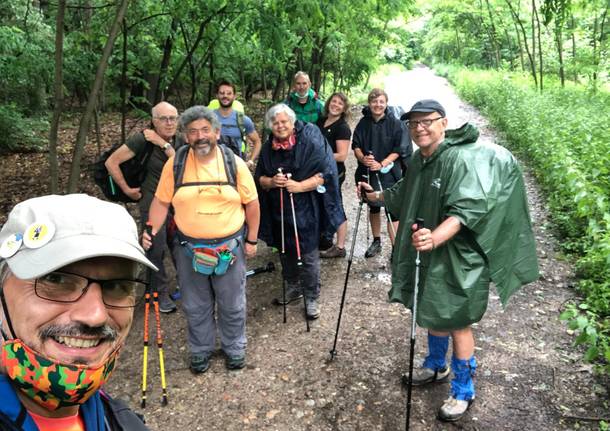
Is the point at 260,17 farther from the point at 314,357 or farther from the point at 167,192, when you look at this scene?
the point at 314,357

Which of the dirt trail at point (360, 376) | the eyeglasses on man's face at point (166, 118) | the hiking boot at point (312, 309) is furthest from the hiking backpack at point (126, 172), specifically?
the hiking boot at point (312, 309)

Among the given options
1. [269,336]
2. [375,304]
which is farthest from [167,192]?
[375,304]

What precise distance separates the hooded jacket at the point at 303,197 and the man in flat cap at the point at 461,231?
1.47 m

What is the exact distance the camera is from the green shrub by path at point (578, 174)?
4.07 m

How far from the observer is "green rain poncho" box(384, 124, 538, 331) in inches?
118

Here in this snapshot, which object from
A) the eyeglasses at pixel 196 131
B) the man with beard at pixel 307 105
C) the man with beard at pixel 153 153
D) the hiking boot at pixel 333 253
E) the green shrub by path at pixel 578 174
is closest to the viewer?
the eyeglasses at pixel 196 131

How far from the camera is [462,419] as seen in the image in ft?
11.2

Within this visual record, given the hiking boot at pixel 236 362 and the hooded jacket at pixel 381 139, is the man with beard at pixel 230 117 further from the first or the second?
the hiking boot at pixel 236 362

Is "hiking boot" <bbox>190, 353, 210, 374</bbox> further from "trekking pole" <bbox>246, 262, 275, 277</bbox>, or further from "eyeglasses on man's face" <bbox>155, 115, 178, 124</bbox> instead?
"eyeglasses on man's face" <bbox>155, 115, 178, 124</bbox>

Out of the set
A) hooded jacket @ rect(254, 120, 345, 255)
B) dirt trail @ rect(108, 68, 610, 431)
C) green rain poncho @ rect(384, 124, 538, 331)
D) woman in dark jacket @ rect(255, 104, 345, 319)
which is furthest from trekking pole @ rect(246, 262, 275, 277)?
green rain poncho @ rect(384, 124, 538, 331)

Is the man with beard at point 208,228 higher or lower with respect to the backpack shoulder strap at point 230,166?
lower

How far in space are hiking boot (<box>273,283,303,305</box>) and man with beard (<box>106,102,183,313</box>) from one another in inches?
52.8

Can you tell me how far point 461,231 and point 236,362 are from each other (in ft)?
7.37

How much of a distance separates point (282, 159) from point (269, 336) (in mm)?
1757
